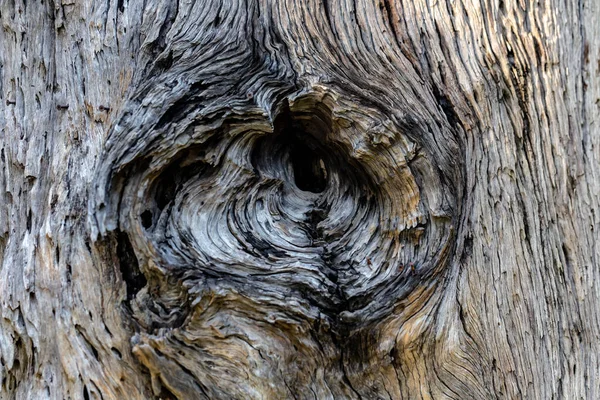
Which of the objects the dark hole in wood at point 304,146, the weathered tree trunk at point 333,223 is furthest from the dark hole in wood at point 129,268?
the dark hole in wood at point 304,146

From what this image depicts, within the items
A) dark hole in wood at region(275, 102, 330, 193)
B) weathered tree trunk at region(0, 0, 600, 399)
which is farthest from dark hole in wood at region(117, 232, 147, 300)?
dark hole in wood at region(275, 102, 330, 193)

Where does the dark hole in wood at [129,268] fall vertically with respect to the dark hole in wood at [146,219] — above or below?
below

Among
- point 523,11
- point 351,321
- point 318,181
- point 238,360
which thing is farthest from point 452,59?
point 238,360

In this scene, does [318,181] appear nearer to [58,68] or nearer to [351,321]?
[351,321]

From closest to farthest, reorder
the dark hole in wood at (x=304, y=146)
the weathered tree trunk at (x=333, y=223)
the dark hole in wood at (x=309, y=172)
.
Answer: the weathered tree trunk at (x=333, y=223), the dark hole in wood at (x=304, y=146), the dark hole in wood at (x=309, y=172)

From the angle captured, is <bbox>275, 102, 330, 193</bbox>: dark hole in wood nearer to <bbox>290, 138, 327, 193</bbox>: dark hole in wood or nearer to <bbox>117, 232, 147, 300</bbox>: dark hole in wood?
<bbox>290, 138, 327, 193</bbox>: dark hole in wood

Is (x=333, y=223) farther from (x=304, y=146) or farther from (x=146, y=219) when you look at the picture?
(x=146, y=219)

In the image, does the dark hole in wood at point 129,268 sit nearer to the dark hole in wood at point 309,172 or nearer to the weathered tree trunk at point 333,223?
the weathered tree trunk at point 333,223
